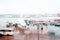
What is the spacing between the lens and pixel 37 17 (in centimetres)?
115

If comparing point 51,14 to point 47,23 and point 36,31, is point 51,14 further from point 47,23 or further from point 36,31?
point 36,31

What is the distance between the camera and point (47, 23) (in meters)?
1.15

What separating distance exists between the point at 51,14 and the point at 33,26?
252 mm

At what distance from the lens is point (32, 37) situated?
3.70 feet

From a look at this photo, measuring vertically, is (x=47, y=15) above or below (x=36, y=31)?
above
